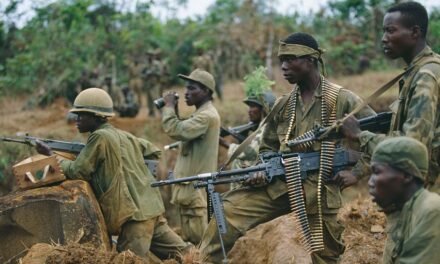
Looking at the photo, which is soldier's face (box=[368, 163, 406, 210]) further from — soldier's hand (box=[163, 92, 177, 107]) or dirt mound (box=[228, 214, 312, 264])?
soldier's hand (box=[163, 92, 177, 107])

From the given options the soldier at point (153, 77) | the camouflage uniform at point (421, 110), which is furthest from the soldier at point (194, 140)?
the soldier at point (153, 77)

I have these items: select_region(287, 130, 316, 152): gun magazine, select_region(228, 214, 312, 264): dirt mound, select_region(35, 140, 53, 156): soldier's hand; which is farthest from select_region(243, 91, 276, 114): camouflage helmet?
select_region(287, 130, 316, 152): gun magazine

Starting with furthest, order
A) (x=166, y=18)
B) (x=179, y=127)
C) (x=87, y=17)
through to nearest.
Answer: (x=166, y=18), (x=87, y=17), (x=179, y=127)

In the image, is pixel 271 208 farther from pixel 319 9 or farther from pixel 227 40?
pixel 319 9

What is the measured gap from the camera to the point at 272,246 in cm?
900

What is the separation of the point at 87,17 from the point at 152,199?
729 inches

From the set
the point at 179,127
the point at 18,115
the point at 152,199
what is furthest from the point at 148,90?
the point at 152,199

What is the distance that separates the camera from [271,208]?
6516mm

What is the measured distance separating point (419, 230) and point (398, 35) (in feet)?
6.09

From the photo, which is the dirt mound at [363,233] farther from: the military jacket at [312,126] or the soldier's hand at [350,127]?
the soldier's hand at [350,127]

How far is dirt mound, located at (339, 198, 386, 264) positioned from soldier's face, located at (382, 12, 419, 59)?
323cm

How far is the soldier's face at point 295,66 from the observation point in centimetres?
653

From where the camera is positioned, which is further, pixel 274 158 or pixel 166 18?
pixel 166 18

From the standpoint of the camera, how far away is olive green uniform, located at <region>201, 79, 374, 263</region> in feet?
21.0
